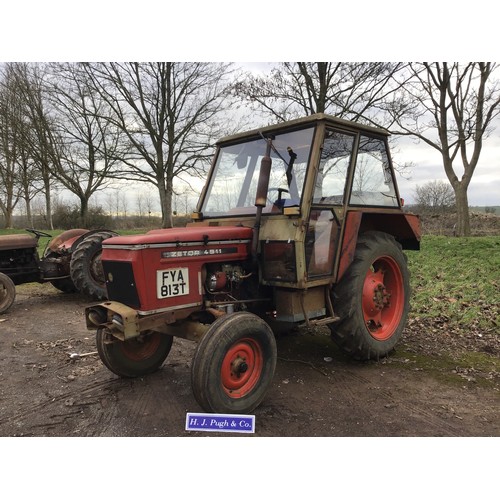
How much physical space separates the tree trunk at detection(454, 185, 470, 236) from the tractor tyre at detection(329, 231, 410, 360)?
772 centimetres

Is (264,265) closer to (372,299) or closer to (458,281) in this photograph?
(372,299)

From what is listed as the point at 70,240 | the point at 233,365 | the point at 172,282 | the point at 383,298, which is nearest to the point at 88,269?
the point at 70,240

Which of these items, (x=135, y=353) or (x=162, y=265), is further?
(x=135, y=353)

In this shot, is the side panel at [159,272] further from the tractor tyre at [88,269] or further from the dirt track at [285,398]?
the tractor tyre at [88,269]

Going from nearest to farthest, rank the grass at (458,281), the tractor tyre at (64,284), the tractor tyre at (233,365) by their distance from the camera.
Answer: the tractor tyre at (233,365) < the grass at (458,281) < the tractor tyre at (64,284)

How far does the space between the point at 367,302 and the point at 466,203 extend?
851 centimetres

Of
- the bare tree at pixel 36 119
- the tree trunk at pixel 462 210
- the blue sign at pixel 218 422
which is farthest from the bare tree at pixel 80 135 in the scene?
the tree trunk at pixel 462 210

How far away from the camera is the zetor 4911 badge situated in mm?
3014

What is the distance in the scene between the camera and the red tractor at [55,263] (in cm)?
683

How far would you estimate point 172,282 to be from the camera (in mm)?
3133

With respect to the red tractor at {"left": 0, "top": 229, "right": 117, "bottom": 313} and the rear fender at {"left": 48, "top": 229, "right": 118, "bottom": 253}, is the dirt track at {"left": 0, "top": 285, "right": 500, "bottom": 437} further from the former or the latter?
the rear fender at {"left": 48, "top": 229, "right": 118, "bottom": 253}

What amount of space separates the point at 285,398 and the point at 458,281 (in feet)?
15.1

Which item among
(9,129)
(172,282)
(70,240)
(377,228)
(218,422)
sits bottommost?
(218,422)

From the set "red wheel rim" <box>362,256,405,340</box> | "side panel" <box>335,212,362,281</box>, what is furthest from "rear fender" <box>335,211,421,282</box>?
"red wheel rim" <box>362,256,405,340</box>
